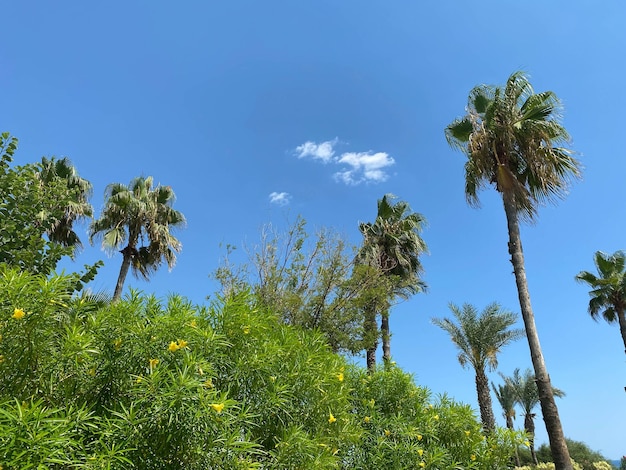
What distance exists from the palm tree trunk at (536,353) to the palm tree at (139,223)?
Answer: 40.5 ft

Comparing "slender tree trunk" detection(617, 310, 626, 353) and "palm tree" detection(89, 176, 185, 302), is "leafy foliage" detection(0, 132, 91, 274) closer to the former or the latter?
"palm tree" detection(89, 176, 185, 302)

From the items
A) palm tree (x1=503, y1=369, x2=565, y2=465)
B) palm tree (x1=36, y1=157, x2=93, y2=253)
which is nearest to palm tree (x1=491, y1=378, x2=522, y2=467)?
palm tree (x1=503, y1=369, x2=565, y2=465)

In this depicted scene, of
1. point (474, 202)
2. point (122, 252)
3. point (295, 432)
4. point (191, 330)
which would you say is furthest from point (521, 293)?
point (122, 252)

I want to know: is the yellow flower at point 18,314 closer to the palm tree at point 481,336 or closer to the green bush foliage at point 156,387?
the green bush foliage at point 156,387

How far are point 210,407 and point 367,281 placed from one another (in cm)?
1097

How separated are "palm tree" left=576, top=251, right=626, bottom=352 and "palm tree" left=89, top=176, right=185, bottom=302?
2100 cm

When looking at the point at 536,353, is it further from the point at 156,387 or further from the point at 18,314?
the point at 18,314

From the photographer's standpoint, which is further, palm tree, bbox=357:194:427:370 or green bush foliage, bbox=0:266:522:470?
palm tree, bbox=357:194:427:370

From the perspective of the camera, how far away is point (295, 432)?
12.9ft

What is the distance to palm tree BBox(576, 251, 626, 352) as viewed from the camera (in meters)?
22.2

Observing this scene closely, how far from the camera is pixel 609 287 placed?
22.3 metres

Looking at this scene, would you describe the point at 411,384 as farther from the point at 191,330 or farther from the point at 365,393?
the point at 191,330

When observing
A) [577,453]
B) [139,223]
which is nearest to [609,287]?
[577,453]

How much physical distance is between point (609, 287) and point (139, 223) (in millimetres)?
22476
